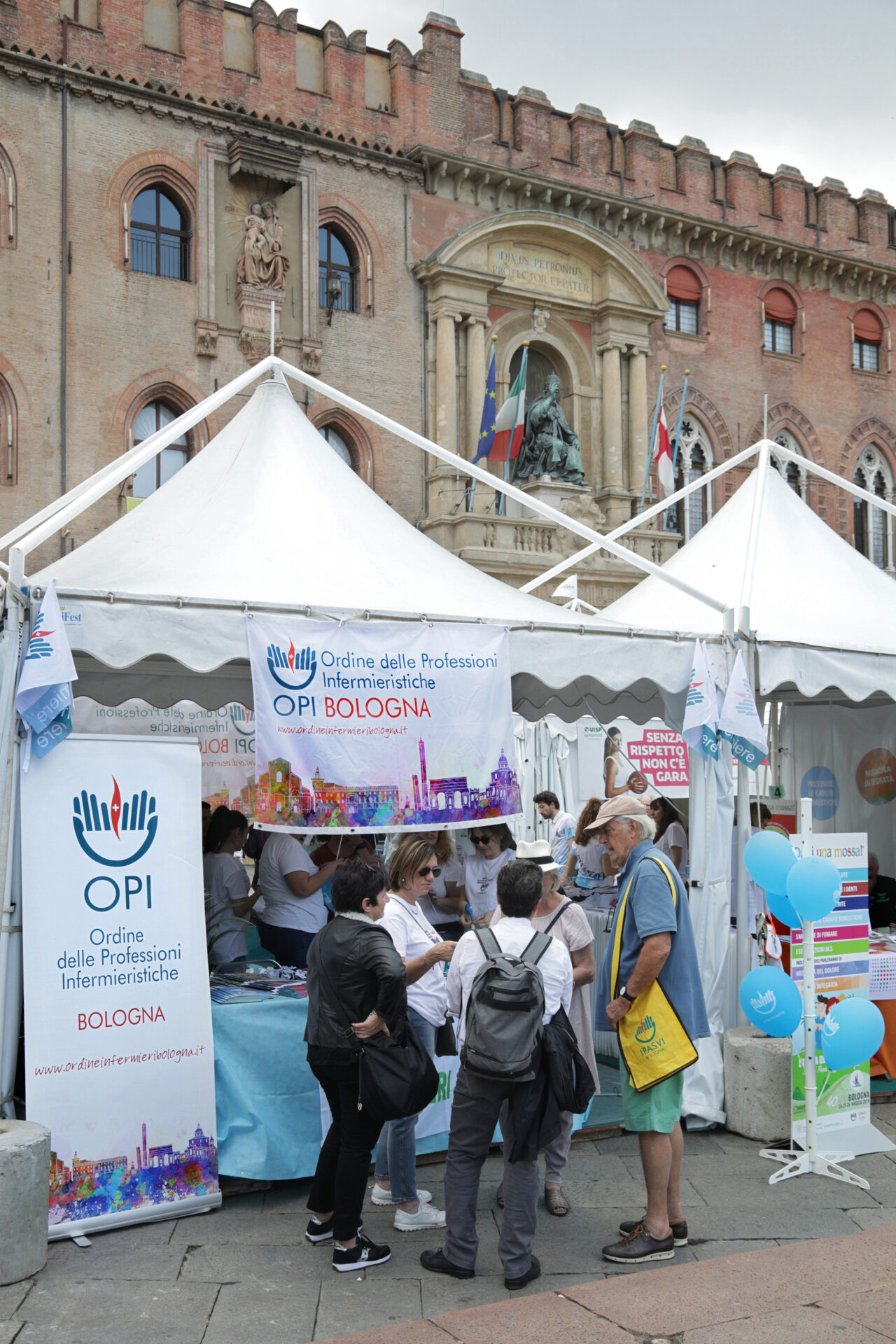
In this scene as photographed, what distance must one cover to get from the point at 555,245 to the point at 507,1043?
836 inches

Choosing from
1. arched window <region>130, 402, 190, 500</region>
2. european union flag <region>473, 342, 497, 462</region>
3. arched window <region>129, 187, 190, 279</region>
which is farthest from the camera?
european union flag <region>473, 342, 497, 462</region>

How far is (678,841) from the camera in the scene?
8.49m

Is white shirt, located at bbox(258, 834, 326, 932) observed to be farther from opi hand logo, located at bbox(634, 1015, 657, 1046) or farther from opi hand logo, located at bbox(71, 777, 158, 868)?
opi hand logo, located at bbox(634, 1015, 657, 1046)

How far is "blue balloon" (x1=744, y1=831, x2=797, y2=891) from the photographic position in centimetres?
632

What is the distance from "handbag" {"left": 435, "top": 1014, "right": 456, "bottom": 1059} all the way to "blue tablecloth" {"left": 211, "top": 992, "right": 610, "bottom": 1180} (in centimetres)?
70

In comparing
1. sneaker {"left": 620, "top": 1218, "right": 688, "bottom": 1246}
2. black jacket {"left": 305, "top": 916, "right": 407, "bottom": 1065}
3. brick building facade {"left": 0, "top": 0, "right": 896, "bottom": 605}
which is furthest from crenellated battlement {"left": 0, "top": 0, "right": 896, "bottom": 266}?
sneaker {"left": 620, "top": 1218, "right": 688, "bottom": 1246}

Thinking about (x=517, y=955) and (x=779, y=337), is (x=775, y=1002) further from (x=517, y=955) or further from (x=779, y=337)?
(x=779, y=337)

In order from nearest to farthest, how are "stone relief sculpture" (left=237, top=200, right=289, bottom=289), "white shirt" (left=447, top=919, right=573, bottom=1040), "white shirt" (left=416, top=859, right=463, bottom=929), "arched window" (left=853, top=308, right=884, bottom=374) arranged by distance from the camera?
1. "white shirt" (left=447, top=919, right=573, bottom=1040)
2. "white shirt" (left=416, top=859, right=463, bottom=929)
3. "stone relief sculpture" (left=237, top=200, right=289, bottom=289)
4. "arched window" (left=853, top=308, right=884, bottom=374)

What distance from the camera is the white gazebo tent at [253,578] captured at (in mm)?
5816

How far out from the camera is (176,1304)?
4.61 metres

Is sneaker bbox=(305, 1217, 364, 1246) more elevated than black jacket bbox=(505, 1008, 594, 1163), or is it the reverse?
black jacket bbox=(505, 1008, 594, 1163)

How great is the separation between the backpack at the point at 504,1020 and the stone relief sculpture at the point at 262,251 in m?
17.6

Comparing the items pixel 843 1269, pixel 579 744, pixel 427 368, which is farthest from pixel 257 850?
pixel 427 368

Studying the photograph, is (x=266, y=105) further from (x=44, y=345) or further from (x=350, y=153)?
(x=44, y=345)
